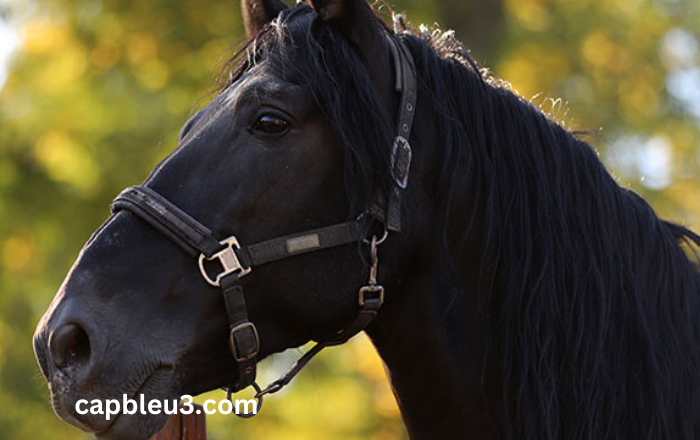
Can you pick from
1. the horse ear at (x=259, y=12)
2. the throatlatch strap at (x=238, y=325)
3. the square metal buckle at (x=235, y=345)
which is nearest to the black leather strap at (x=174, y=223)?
the throatlatch strap at (x=238, y=325)

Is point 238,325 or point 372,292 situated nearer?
point 238,325

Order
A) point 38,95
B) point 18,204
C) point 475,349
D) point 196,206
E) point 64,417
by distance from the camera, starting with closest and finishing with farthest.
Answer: point 64,417
point 196,206
point 475,349
point 38,95
point 18,204

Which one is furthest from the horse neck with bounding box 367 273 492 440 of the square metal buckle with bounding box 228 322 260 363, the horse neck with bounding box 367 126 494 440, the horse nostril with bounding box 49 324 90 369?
the horse nostril with bounding box 49 324 90 369

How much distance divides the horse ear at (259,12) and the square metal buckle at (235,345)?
1.10m

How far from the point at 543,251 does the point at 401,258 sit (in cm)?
42

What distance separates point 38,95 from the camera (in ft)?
33.7

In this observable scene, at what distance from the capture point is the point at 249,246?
2.34 m

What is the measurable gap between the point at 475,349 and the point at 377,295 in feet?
1.15

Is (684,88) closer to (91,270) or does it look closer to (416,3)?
(416,3)

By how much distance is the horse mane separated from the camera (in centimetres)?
243

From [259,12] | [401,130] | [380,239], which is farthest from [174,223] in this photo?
[259,12]

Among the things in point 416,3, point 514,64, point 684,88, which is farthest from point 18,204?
point 684,88

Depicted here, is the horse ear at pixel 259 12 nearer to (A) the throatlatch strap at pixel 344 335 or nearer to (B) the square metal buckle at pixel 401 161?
(B) the square metal buckle at pixel 401 161

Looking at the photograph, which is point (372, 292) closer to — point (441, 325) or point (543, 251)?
point (441, 325)
